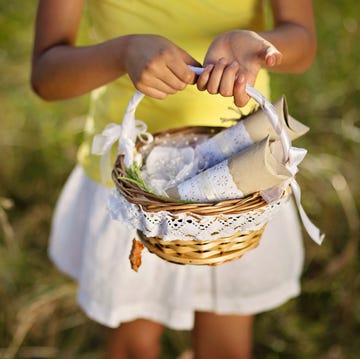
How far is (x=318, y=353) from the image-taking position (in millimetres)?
1574

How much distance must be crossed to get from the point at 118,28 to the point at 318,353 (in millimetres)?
978

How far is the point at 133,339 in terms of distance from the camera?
1128 mm

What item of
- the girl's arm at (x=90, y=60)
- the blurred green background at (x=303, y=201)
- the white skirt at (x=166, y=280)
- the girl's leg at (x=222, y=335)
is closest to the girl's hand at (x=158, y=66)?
the girl's arm at (x=90, y=60)

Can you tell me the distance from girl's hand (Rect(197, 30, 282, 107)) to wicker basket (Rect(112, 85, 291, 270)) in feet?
0.10

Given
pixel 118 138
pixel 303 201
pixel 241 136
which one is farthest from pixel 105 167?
pixel 303 201

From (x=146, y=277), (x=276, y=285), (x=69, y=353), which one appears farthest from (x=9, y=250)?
(x=276, y=285)

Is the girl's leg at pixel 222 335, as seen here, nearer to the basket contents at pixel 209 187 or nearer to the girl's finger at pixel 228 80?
the basket contents at pixel 209 187

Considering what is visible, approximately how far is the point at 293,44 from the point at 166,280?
43cm

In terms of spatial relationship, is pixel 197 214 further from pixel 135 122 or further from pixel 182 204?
pixel 135 122

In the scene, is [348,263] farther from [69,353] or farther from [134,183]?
[134,183]

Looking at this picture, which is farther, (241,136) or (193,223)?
(241,136)

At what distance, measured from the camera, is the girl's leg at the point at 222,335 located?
1100mm

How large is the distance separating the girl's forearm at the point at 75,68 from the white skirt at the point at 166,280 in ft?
0.61

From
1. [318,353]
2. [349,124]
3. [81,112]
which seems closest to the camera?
[318,353]
